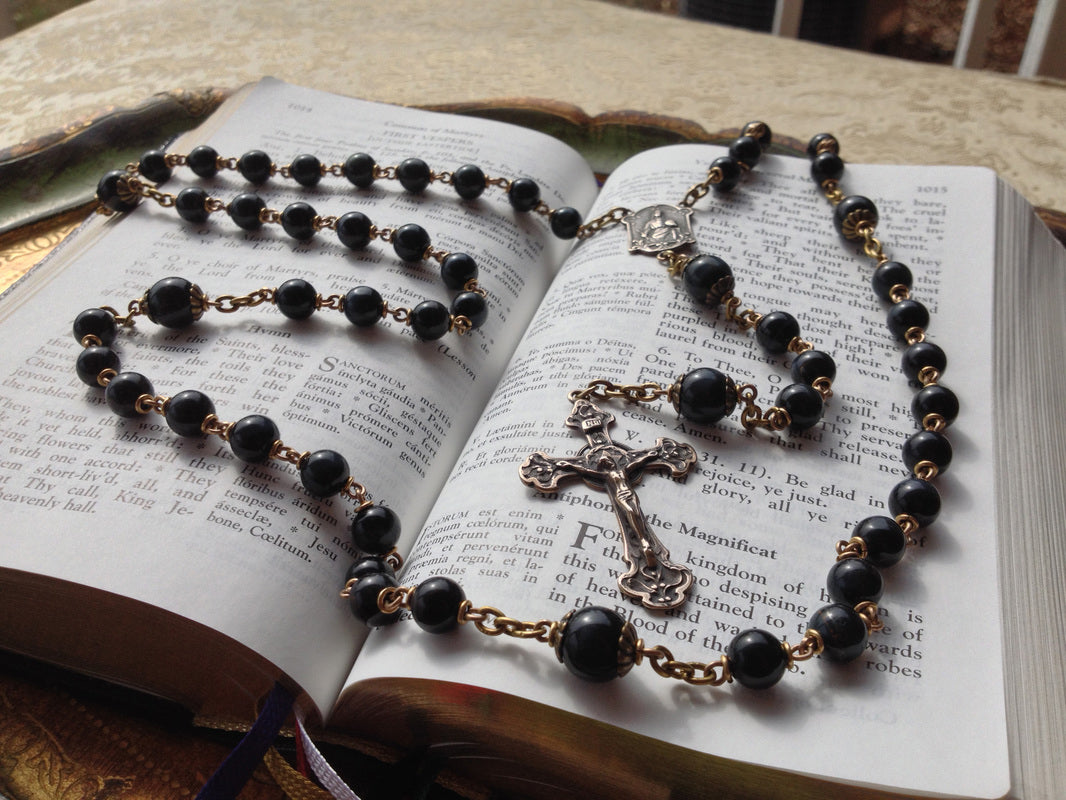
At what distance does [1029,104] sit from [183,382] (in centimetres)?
→ 163

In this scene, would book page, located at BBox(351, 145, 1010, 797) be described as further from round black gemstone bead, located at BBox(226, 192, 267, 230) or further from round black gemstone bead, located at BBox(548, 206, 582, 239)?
round black gemstone bead, located at BBox(226, 192, 267, 230)

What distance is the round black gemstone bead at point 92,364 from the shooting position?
1.01m

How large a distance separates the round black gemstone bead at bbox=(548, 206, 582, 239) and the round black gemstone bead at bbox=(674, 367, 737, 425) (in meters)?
0.39

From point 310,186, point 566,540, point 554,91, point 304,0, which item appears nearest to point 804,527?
point 566,540

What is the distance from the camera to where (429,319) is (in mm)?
1070

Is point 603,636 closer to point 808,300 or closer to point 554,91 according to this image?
point 808,300

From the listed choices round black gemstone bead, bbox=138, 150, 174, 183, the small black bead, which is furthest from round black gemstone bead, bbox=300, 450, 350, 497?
round black gemstone bead, bbox=138, 150, 174, 183

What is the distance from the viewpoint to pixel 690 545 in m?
0.84

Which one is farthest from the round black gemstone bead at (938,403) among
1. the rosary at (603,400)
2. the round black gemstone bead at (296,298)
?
the round black gemstone bead at (296,298)

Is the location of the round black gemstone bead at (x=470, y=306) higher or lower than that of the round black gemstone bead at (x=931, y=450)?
higher

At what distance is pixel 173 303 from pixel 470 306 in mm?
369

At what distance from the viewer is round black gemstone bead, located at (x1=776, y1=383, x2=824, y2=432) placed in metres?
0.94

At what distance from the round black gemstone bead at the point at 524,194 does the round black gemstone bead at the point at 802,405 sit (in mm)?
516

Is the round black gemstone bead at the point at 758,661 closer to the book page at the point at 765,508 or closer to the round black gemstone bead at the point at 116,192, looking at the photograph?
the book page at the point at 765,508
